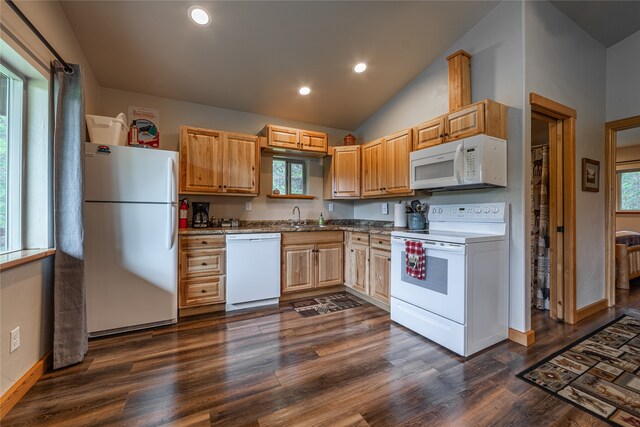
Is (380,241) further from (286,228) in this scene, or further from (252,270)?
(252,270)

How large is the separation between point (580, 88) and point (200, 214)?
4.42m

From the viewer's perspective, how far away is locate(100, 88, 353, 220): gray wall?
313cm

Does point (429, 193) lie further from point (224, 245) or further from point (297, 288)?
point (224, 245)

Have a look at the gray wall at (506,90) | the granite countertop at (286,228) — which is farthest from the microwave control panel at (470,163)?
the granite countertop at (286,228)

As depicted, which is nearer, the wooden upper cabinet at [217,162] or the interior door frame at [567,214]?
the interior door frame at [567,214]

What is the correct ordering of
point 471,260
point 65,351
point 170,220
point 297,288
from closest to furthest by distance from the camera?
point 65,351
point 471,260
point 170,220
point 297,288

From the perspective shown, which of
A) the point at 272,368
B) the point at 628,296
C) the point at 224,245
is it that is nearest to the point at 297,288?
the point at 224,245

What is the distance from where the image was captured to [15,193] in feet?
5.89

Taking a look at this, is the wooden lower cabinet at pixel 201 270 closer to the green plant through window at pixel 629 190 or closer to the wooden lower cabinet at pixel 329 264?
the wooden lower cabinet at pixel 329 264

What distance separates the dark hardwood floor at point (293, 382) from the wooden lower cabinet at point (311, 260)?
81 centimetres

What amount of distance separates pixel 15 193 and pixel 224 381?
1877 mm

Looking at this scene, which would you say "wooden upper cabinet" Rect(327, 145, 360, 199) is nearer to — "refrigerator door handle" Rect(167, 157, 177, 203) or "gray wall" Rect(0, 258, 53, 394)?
"refrigerator door handle" Rect(167, 157, 177, 203)

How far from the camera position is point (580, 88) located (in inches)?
110

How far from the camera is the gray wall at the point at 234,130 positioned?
313 centimetres
